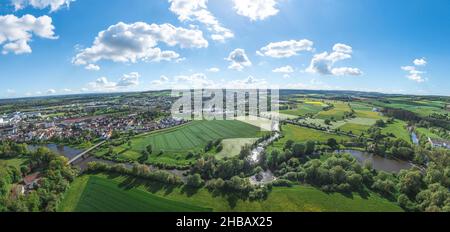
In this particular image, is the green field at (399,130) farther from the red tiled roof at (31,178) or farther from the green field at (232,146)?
the red tiled roof at (31,178)

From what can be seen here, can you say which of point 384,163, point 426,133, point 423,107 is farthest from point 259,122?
point 423,107

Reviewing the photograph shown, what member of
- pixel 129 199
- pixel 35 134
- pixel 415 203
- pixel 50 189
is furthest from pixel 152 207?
pixel 35 134

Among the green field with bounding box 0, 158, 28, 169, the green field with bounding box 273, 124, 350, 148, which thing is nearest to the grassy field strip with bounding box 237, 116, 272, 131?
the green field with bounding box 273, 124, 350, 148

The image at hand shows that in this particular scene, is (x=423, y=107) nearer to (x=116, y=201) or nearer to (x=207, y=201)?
(x=207, y=201)

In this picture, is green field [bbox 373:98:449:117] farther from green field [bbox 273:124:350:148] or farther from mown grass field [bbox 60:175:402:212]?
mown grass field [bbox 60:175:402:212]

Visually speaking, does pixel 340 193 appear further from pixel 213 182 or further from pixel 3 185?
pixel 3 185

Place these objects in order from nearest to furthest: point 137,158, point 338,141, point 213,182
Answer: point 213,182 → point 137,158 → point 338,141
